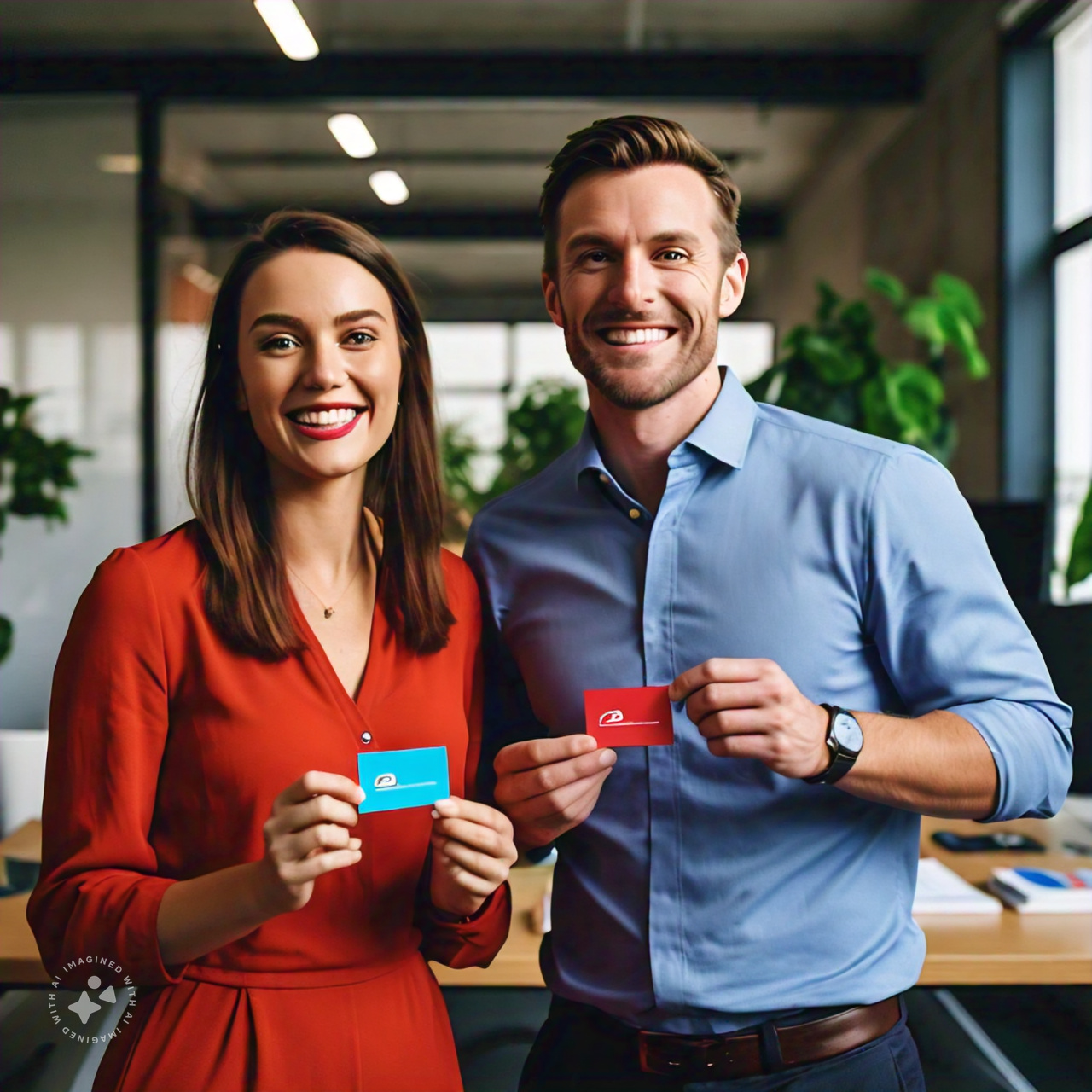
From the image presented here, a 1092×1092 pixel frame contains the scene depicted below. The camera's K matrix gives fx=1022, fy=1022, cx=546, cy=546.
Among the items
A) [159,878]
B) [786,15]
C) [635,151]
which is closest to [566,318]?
[635,151]

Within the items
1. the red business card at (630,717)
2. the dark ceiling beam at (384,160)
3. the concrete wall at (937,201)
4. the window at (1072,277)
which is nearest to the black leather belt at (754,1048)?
the red business card at (630,717)

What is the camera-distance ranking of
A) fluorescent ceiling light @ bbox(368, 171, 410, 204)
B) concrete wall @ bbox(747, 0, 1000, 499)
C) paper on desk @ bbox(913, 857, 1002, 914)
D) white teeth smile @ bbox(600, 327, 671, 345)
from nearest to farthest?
white teeth smile @ bbox(600, 327, 671, 345) < paper on desk @ bbox(913, 857, 1002, 914) < concrete wall @ bbox(747, 0, 1000, 499) < fluorescent ceiling light @ bbox(368, 171, 410, 204)

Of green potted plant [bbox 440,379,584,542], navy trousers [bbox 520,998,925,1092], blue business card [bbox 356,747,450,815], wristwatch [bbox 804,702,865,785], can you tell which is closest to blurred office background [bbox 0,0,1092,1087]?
green potted plant [bbox 440,379,584,542]

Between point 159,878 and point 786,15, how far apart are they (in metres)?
5.09

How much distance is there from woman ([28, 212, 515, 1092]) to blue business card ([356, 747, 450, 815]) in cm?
3

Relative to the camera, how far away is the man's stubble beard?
1.40 m

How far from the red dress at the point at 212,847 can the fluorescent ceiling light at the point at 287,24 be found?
11.7 feet

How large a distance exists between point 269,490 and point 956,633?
0.95 m

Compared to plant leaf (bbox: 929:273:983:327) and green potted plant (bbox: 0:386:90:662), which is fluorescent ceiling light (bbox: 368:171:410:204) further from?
plant leaf (bbox: 929:273:983:327)

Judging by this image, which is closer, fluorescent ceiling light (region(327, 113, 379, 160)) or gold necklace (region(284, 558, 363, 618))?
gold necklace (region(284, 558, 363, 618))

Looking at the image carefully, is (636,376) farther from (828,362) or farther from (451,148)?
(451,148)

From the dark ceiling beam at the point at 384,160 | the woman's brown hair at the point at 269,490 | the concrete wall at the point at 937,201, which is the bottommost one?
the woman's brown hair at the point at 269,490

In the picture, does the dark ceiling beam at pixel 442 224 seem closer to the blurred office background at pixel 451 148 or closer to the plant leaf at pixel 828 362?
the blurred office background at pixel 451 148

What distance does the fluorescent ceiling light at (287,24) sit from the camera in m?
4.11
